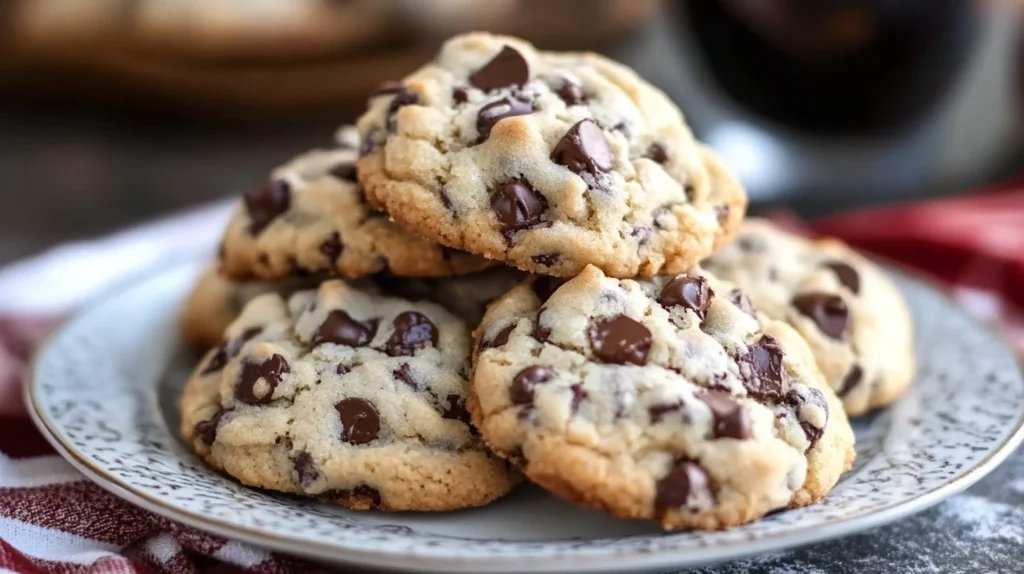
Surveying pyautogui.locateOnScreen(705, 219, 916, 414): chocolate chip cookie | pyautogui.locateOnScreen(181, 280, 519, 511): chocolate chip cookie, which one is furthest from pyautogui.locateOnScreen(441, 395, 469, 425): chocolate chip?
pyautogui.locateOnScreen(705, 219, 916, 414): chocolate chip cookie

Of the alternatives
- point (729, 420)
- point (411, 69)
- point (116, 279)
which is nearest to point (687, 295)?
point (729, 420)

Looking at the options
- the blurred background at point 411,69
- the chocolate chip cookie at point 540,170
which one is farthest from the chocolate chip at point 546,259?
the blurred background at point 411,69

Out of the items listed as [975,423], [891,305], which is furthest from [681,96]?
[975,423]

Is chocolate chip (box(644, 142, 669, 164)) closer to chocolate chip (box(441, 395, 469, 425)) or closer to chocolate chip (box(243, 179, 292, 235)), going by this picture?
chocolate chip (box(441, 395, 469, 425))

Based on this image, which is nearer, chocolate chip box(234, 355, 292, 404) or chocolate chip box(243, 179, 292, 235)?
chocolate chip box(234, 355, 292, 404)

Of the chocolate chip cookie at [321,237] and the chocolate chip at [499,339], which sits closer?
the chocolate chip at [499,339]

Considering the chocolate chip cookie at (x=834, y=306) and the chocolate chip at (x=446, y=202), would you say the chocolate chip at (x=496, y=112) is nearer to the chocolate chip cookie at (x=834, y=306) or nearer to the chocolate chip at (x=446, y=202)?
the chocolate chip at (x=446, y=202)
